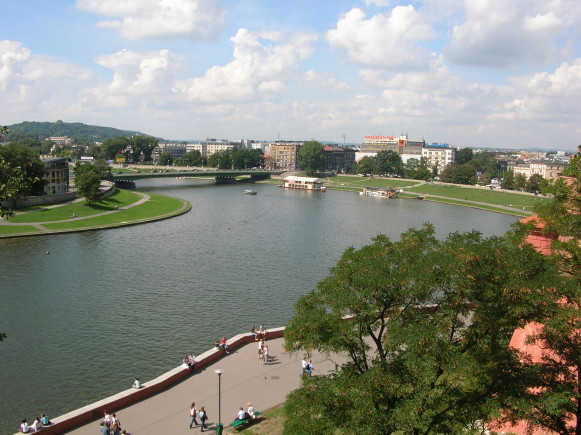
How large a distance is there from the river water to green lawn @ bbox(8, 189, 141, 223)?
784cm

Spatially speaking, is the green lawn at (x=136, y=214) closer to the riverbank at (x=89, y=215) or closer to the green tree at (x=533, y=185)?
the riverbank at (x=89, y=215)

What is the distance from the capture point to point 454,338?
14367mm

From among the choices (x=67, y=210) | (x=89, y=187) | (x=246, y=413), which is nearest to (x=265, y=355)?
(x=246, y=413)

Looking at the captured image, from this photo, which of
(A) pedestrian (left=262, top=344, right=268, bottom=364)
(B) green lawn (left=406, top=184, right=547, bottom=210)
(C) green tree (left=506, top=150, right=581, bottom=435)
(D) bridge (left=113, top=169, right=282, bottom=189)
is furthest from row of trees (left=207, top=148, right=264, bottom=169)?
(C) green tree (left=506, top=150, right=581, bottom=435)

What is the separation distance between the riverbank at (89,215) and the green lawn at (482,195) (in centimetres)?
6475

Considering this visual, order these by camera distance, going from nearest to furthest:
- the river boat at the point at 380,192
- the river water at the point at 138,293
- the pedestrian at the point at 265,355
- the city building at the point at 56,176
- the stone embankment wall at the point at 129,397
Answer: the stone embankment wall at the point at 129,397 → the river water at the point at 138,293 → the pedestrian at the point at 265,355 → the city building at the point at 56,176 → the river boat at the point at 380,192

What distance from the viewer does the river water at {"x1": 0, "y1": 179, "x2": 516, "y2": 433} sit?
23438 mm

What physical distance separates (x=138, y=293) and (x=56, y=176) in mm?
51017

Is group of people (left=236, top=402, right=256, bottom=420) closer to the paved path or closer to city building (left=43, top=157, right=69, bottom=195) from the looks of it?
the paved path

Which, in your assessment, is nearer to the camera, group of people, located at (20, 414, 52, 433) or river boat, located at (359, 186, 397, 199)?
group of people, located at (20, 414, 52, 433)

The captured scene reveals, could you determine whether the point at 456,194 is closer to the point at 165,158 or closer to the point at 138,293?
the point at 138,293

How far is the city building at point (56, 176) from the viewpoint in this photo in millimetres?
76000

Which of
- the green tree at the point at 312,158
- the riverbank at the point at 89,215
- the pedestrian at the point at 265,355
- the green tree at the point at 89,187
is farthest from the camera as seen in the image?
the green tree at the point at 312,158

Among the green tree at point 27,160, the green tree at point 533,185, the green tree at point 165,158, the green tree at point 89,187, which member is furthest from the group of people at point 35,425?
the green tree at point 165,158
